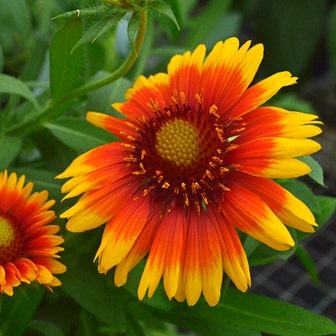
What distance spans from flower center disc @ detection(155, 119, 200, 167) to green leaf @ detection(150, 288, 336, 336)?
4.5 inches

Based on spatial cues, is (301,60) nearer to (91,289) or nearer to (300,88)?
(300,88)

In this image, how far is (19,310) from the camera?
48 centimetres

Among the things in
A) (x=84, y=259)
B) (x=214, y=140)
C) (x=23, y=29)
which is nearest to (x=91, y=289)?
(x=84, y=259)

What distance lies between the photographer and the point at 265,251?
0.49 m

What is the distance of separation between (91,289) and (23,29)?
0.30 m

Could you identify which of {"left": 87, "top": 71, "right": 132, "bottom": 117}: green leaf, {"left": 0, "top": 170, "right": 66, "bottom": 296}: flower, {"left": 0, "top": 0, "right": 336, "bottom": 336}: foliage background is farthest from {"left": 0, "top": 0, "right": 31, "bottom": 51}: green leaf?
{"left": 0, "top": 170, "right": 66, "bottom": 296}: flower

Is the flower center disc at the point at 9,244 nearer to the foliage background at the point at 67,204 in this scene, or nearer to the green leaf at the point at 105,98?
the foliage background at the point at 67,204

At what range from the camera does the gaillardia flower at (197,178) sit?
1.31ft

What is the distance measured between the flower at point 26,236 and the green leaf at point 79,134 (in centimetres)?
8

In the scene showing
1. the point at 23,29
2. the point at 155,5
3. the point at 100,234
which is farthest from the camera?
the point at 23,29

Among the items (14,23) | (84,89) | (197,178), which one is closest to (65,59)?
(84,89)

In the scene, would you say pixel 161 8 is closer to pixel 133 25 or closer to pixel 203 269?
pixel 133 25

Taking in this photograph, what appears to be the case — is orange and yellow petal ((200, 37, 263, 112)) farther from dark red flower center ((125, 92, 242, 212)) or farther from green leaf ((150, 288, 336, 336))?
green leaf ((150, 288, 336, 336))

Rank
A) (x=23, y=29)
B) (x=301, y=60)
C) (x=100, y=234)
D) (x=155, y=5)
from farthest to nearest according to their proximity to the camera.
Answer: (x=301, y=60) → (x=23, y=29) → (x=100, y=234) → (x=155, y=5)
